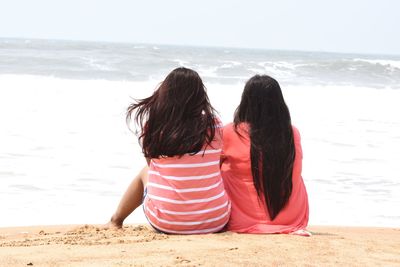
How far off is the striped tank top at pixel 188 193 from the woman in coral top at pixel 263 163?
166mm

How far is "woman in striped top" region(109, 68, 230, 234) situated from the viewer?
3820 mm

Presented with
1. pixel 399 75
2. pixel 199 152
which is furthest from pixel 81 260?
pixel 399 75

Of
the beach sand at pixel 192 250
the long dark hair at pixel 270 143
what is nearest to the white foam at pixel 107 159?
the beach sand at pixel 192 250

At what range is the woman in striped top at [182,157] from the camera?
3820 millimetres

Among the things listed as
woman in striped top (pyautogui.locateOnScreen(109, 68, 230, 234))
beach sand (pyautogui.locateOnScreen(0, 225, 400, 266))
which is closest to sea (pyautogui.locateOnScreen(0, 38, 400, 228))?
beach sand (pyautogui.locateOnScreen(0, 225, 400, 266))

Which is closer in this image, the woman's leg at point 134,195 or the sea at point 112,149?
the woman's leg at point 134,195

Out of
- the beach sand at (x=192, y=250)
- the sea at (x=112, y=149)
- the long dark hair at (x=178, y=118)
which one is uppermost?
the long dark hair at (x=178, y=118)

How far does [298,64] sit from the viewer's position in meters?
34.1

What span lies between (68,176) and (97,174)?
32cm

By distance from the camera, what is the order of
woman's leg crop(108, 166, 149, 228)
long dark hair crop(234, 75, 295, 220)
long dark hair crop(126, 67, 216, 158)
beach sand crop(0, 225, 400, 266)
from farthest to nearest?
woman's leg crop(108, 166, 149, 228) < long dark hair crop(234, 75, 295, 220) < long dark hair crop(126, 67, 216, 158) < beach sand crop(0, 225, 400, 266)

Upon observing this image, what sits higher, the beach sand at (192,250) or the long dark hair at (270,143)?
the long dark hair at (270,143)

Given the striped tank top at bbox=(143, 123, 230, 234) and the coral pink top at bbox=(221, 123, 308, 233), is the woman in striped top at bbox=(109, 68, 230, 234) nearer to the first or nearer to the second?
the striped tank top at bbox=(143, 123, 230, 234)

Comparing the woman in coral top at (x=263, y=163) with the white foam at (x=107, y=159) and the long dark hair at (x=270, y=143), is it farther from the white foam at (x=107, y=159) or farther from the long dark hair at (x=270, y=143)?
the white foam at (x=107, y=159)

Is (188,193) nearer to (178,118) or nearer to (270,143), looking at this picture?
(178,118)
